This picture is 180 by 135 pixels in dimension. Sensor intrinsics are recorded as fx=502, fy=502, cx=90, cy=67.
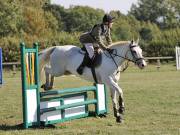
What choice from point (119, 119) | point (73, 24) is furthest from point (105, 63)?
point (73, 24)

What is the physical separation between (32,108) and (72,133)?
3.75 feet

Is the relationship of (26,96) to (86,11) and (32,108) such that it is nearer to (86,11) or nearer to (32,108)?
(32,108)

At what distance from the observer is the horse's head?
35.5 feet

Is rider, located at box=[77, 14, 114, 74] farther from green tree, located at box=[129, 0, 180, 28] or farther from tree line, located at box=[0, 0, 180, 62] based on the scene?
green tree, located at box=[129, 0, 180, 28]

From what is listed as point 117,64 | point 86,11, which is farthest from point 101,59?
point 86,11

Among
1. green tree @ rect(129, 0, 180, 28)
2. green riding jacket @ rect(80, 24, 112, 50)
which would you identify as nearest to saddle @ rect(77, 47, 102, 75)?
green riding jacket @ rect(80, 24, 112, 50)

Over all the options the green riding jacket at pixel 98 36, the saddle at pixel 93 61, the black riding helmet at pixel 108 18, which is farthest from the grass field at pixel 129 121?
the black riding helmet at pixel 108 18

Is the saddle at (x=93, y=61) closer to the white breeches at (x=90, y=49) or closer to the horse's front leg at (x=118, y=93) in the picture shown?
the white breeches at (x=90, y=49)

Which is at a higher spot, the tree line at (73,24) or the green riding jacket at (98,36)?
the tree line at (73,24)

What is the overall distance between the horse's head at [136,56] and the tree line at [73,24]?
2.68ft

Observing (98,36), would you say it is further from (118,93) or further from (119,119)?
(119,119)

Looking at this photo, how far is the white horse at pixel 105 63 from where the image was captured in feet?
35.8

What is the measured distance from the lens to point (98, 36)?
432 inches

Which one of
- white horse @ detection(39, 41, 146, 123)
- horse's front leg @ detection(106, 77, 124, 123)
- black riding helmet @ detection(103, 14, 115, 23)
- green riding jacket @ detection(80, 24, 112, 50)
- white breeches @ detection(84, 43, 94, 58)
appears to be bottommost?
horse's front leg @ detection(106, 77, 124, 123)
